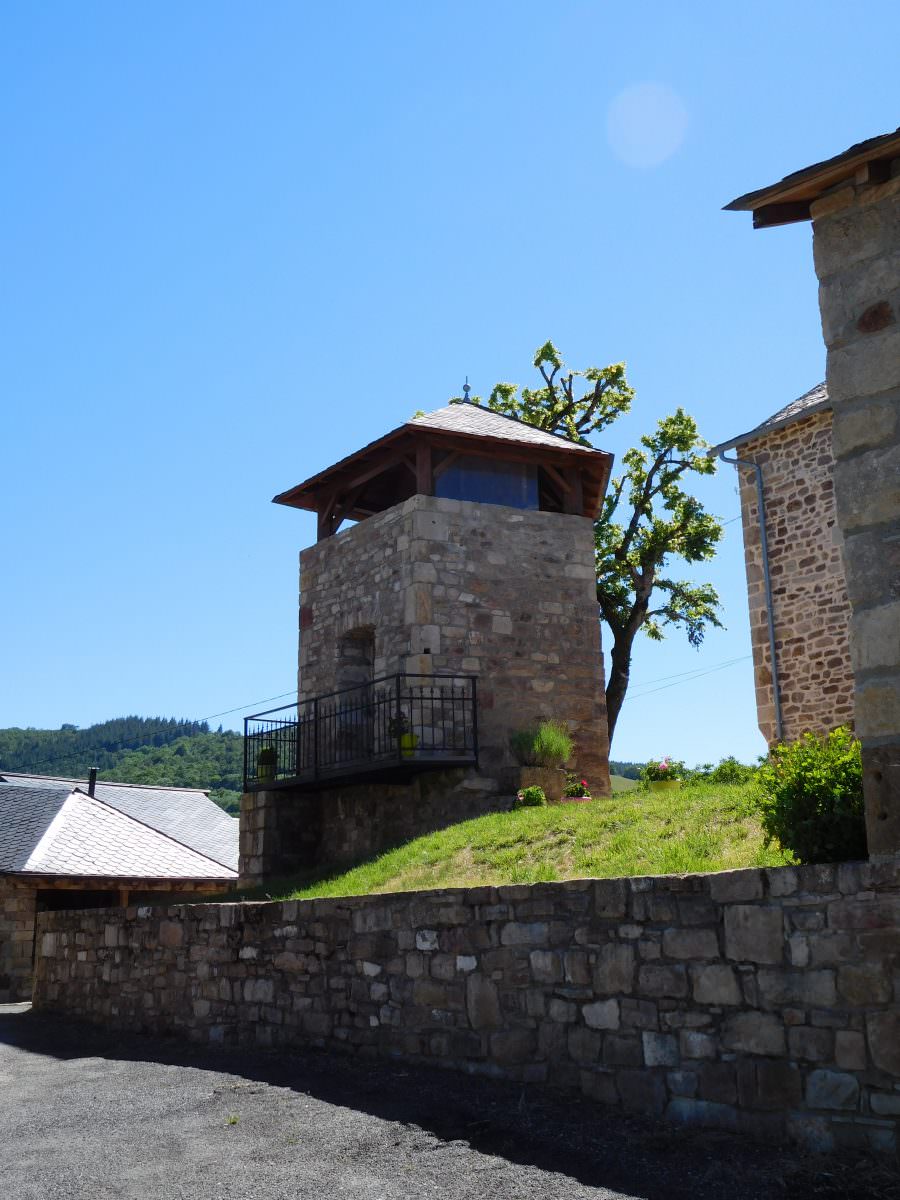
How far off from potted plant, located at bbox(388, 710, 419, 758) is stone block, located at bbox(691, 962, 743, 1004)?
25.6ft

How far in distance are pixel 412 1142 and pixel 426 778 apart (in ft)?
27.9

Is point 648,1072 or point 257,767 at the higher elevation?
point 257,767

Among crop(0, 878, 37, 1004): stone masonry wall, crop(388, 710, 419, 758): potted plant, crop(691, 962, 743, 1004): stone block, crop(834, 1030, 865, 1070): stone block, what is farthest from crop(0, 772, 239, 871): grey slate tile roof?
crop(834, 1030, 865, 1070): stone block

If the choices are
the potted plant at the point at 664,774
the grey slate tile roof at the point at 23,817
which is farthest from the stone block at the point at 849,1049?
the grey slate tile roof at the point at 23,817

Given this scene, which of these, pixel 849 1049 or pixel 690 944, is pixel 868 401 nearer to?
pixel 690 944

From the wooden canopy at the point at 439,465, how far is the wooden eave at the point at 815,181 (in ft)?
29.6

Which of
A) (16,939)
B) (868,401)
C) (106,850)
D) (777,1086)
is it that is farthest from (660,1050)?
(106,850)

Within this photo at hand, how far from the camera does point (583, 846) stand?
923 cm

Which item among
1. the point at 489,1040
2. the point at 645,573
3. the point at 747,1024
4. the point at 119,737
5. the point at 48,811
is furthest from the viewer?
the point at 119,737

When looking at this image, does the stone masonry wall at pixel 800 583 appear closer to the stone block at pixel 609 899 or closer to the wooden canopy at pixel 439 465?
the wooden canopy at pixel 439 465

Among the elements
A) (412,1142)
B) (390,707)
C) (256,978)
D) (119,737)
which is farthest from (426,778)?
(119,737)

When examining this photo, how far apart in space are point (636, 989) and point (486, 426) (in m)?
11.2

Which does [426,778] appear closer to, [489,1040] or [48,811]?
[489,1040]

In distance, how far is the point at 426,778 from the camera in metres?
14.6
